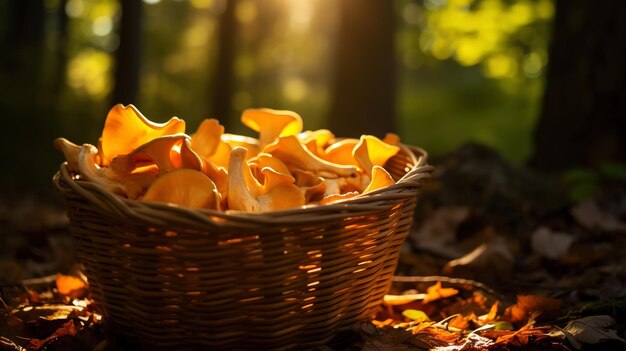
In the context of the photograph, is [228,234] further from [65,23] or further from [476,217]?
[65,23]

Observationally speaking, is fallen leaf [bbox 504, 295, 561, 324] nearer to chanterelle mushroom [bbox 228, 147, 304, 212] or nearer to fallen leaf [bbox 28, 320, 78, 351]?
chanterelle mushroom [bbox 228, 147, 304, 212]

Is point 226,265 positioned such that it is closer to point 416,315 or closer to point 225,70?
point 416,315

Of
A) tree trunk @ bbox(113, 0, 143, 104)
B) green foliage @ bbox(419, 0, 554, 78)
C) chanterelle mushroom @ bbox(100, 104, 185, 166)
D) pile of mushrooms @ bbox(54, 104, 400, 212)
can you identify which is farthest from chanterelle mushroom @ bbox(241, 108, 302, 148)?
green foliage @ bbox(419, 0, 554, 78)

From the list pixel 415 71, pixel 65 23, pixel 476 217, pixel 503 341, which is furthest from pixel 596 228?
pixel 415 71

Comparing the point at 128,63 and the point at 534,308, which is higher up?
the point at 128,63

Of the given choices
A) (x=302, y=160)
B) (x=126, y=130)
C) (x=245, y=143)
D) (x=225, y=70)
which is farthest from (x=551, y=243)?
(x=225, y=70)
